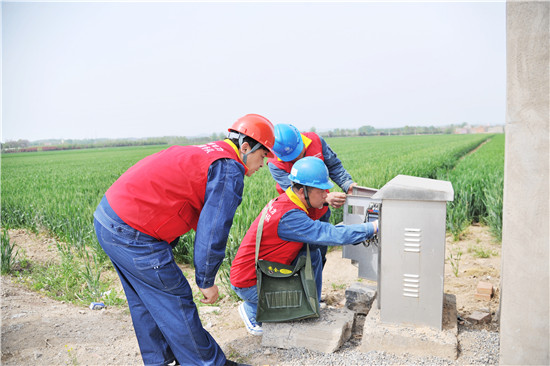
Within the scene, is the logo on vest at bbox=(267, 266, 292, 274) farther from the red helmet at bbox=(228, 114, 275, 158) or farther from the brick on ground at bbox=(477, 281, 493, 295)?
the brick on ground at bbox=(477, 281, 493, 295)

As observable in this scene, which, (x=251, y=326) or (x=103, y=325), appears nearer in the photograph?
(x=251, y=326)

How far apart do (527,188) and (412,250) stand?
856 mm

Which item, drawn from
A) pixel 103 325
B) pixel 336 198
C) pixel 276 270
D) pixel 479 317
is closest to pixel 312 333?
pixel 276 270

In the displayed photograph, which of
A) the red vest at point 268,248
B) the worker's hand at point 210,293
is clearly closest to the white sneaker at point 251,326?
the red vest at point 268,248

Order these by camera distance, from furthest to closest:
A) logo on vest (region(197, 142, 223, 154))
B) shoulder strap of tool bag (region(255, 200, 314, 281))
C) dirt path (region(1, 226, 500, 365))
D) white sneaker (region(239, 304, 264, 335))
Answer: white sneaker (region(239, 304, 264, 335)), dirt path (region(1, 226, 500, 365)), shoulder strap of tool bag (region(255, 200, 314, 281)), logo on vest (region(197, 142, 223, 154))

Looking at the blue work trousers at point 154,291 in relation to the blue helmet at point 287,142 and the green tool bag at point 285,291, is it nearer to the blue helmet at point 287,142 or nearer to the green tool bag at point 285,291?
the green tool bag at point 285,291

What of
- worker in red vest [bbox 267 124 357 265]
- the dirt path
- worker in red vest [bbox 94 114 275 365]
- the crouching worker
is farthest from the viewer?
worker in red vest [bbox 267 124 357 265]

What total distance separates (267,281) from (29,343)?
1983mm

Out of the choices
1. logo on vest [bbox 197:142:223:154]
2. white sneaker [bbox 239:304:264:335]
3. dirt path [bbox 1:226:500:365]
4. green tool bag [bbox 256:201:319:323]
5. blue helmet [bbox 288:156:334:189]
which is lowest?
dirt path [bbox 1:226:500:365]

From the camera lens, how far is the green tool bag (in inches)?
121

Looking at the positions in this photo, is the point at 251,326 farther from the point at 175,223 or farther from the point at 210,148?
the point at 210,148

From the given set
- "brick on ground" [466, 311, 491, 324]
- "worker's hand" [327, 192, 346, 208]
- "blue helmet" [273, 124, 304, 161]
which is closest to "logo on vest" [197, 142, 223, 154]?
"worker's hand" [327, 192, 346, 208]

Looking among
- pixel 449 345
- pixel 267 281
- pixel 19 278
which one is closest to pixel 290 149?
pixel 267 281

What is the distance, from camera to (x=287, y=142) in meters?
3.95
